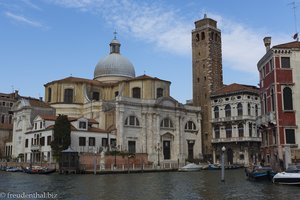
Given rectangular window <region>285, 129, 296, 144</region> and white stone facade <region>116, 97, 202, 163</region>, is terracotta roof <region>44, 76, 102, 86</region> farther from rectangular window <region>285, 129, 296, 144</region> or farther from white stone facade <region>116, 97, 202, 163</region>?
rectangular window <region>285, 129, 296, 144</region>

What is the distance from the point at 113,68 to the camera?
221 feet

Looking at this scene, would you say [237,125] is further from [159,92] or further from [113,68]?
[113,68]

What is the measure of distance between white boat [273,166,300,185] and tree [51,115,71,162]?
1110 inches

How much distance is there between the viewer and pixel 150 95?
5997 centimetres

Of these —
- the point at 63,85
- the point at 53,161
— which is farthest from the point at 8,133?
the point at 53,161

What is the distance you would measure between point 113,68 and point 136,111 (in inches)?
525

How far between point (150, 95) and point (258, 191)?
39.2 metres

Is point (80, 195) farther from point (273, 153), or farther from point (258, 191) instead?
point (273, 153)

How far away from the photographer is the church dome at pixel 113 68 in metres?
67.2

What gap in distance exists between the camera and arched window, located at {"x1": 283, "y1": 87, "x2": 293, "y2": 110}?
30.9m

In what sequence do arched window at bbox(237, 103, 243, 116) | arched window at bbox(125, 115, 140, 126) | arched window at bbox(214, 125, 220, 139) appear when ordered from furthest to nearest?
arched window at bbox(214, 125, 220, 139)
arched window at bbox(237, 103, 243, 116)
arched window at bbox(125, 115, 140, 126)

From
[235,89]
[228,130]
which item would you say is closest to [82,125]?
[228,130]

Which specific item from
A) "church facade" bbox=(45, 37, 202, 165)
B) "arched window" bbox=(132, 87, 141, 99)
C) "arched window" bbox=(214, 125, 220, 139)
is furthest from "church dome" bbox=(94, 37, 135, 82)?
"arched window" bbox=(214, 125, 220, 139)

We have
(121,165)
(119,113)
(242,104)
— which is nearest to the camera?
(121,165)
